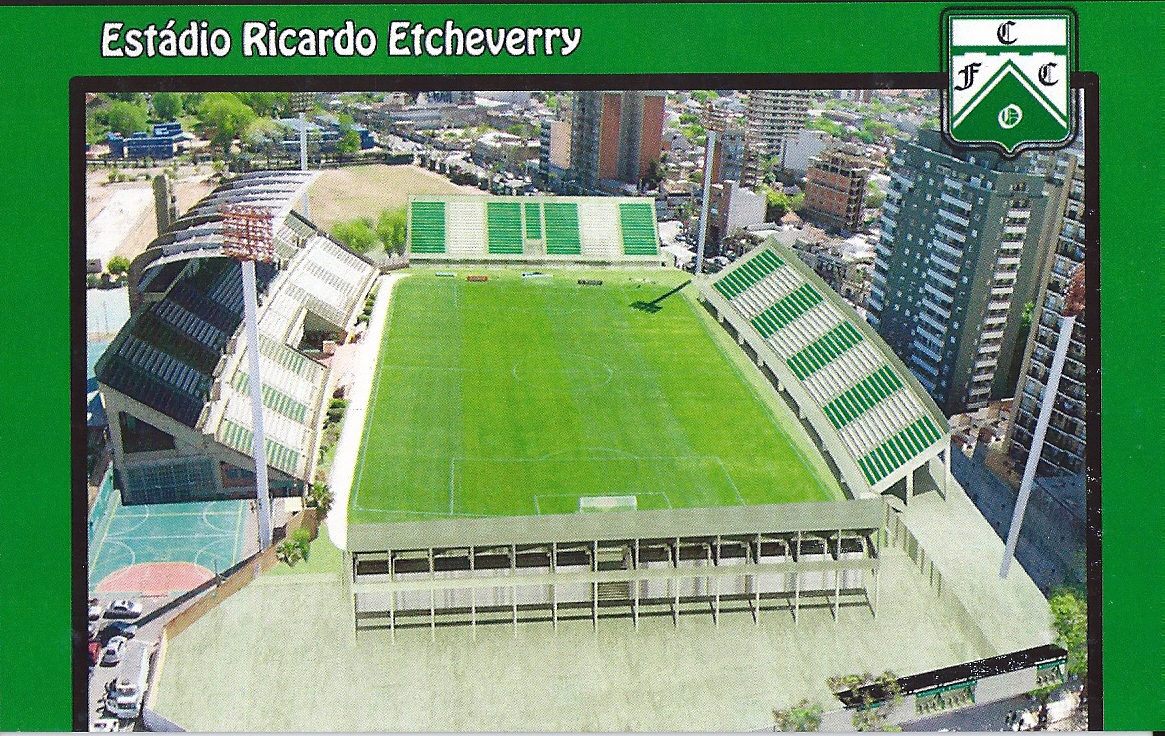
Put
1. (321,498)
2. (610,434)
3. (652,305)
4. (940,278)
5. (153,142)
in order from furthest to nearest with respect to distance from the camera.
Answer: (153,142)
(652,305)
(940,278)
(610,434)
(321,498)

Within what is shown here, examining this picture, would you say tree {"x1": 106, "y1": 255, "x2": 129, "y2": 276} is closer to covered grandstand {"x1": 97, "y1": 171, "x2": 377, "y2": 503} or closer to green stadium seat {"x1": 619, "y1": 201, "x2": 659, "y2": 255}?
covered grandstand {"x1": 97, "y1": 171, "x2": 377, "y2": 503}

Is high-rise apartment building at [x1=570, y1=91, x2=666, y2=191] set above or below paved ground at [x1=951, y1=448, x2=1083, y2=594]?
above

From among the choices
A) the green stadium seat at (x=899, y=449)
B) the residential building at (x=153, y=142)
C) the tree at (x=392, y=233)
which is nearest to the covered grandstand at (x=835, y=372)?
the green stadium seat at (x=899, y=449)

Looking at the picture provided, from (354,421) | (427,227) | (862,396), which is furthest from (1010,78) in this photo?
(427,227)

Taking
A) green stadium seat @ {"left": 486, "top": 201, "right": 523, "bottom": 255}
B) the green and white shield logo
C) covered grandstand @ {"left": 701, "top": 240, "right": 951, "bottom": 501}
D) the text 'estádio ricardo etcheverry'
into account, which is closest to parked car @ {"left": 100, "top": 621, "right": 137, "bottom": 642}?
the text 'estádio ricardo etcheverry'

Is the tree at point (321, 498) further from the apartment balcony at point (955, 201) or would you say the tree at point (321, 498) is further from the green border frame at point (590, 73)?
the apartment balcony at point (955, 201)

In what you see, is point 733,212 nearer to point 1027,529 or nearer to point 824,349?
point 824,349
